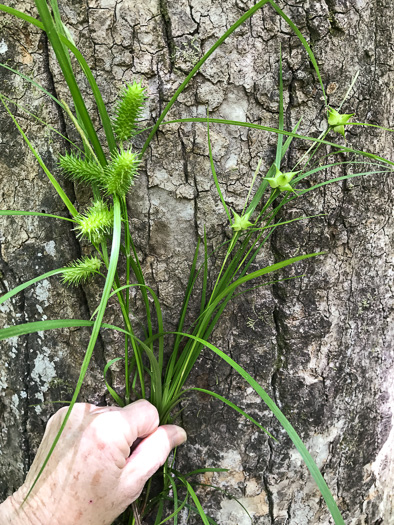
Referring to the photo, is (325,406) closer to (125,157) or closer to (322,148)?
(322,148)

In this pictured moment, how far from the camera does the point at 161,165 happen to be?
885mm

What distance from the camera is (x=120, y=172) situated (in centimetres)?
72

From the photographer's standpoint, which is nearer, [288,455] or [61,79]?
[61,79]

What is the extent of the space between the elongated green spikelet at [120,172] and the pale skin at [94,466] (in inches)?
18.6

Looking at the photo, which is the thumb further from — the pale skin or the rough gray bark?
the rough gray bark

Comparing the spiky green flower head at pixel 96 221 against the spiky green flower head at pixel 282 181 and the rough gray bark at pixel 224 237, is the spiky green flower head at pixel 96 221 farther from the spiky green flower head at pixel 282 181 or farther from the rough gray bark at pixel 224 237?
the spiky green flower head at pixel 282 181

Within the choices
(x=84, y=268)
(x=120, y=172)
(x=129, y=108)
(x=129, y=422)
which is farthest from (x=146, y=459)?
(x=129, y=108)

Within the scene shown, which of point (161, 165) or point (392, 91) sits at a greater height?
point (392, 91)

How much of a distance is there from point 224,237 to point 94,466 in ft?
1.83

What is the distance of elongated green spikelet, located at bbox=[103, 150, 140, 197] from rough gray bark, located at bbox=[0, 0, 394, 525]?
14 centimetres

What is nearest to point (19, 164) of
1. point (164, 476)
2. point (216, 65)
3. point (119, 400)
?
point (216, 65)

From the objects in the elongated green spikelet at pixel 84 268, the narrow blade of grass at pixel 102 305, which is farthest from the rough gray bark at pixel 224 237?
the narrow blade of grass at pixel 102 305

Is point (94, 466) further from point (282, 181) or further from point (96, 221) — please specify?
point (282, 181)

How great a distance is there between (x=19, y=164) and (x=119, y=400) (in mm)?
→ 597
